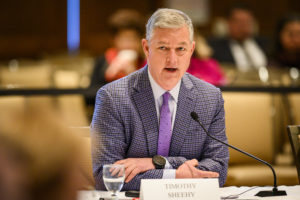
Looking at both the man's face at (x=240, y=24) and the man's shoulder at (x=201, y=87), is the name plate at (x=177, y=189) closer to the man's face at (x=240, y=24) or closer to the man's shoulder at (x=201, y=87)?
the man's shoulder at (x=201, y=87)

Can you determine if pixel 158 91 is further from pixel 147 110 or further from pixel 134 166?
pixel 134 166

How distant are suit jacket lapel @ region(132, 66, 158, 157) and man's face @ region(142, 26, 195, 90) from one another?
0.08m

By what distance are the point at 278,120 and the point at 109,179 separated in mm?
2373

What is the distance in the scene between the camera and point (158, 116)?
8.07 feet

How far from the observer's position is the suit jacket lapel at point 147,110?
241cm

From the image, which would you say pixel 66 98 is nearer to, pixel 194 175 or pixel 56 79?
pixel 56 79

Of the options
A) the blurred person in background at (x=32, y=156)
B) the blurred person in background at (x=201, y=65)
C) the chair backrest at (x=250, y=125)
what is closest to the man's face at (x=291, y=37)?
the blurred person in background at (x=201, y=65)

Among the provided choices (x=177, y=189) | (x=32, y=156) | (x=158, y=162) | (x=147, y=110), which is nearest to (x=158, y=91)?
(x=147, y=110)

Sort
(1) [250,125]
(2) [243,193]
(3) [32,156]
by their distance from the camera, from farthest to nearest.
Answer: (1) [250,125] → (2) [243,193] → (3) [32,156]

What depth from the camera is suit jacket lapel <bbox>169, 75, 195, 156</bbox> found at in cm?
244

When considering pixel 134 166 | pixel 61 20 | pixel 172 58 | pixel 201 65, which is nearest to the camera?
pixel 134 166

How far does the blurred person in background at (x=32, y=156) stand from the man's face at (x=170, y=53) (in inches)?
66.4

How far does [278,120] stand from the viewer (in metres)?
4.01

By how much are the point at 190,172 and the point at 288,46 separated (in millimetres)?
3484
